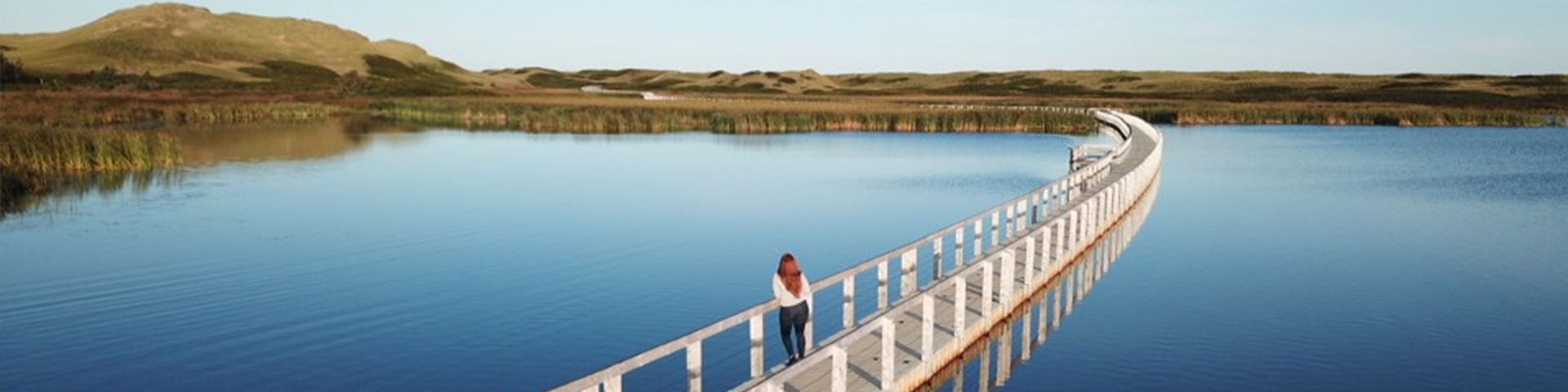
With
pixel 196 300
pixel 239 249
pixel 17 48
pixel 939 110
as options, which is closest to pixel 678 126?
pixel 939 110

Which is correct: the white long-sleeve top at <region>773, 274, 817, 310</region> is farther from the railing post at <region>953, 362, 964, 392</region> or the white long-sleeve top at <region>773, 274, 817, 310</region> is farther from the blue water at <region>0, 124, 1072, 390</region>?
the railing post at <region>953, 362, 964, 392</region>

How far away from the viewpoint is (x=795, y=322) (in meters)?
14.9

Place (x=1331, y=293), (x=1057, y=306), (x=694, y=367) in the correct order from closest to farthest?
(x=694, y=367), (x=1057, y=306), (x=1331, y=293)

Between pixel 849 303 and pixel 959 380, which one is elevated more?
pixel 849 303

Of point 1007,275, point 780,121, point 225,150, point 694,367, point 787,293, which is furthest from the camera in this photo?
point 780,121

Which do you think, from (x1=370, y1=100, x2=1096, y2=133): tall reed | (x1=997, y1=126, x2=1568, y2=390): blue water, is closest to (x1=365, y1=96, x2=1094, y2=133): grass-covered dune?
(x1=370, y1=100, x2=1096, y2=133): tall reed

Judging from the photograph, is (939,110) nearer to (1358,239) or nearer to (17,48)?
(1358,239)

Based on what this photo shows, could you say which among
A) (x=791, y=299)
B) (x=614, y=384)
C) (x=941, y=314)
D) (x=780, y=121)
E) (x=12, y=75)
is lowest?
(x=941, y=314)

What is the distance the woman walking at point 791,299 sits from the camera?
14547 mm

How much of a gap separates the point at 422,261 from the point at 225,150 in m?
36.6

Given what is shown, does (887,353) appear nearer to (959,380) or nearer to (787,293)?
(787,293)

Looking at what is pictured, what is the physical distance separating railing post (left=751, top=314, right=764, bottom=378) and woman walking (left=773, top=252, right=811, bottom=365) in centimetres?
40

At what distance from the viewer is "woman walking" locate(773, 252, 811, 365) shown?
573 inches

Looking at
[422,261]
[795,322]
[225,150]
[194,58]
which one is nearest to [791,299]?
[795,322]
